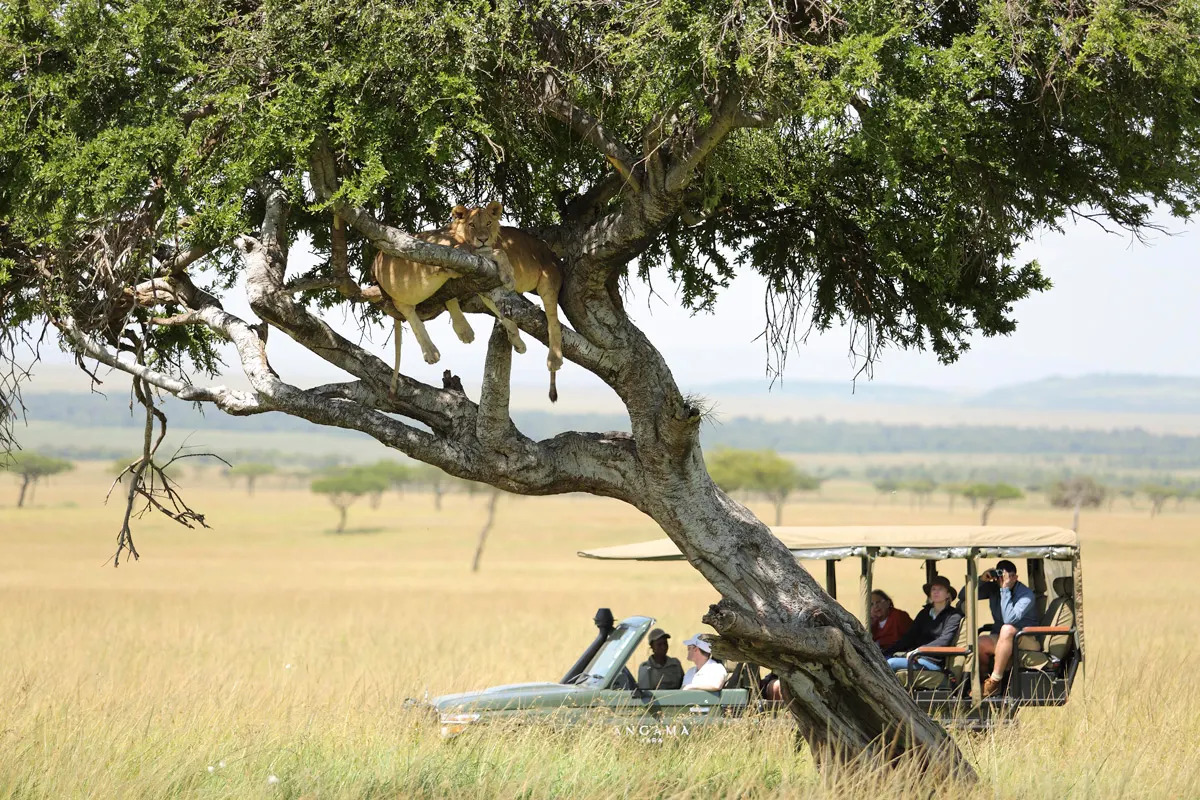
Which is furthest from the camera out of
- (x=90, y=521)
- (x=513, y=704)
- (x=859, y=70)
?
(x=90, y=521)

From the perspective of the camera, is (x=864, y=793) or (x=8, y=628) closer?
(x=864, y=793)

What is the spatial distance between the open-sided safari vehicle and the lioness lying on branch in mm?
2991

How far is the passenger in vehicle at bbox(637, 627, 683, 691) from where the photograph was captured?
11.1 meters

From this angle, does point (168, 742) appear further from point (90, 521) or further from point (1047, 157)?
point (90, 521)

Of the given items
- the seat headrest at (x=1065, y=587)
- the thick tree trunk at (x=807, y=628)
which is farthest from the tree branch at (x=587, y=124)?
the seat headrest at (x=1065, y=587)

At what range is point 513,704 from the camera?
34.2 ft

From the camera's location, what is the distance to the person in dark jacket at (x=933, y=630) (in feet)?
39.0

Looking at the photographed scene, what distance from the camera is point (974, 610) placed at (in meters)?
11.7

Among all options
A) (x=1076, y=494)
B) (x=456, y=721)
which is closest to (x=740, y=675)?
(x=456, y=721)

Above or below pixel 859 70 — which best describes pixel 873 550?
below

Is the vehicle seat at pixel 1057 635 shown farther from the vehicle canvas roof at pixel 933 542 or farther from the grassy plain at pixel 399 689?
the grassy plain at pixel 399 689

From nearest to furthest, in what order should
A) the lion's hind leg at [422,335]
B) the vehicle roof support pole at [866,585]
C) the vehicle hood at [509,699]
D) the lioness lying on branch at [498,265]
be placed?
the lioness lying on branch at [498,265]
the lion's hind leg at [422,335]
the vehicle hood at [509,699]
the vehicle roof support pole at [866,585]

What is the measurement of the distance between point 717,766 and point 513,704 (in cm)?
184

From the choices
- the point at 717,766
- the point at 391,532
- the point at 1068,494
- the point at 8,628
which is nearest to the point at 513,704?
the point at 717,766
